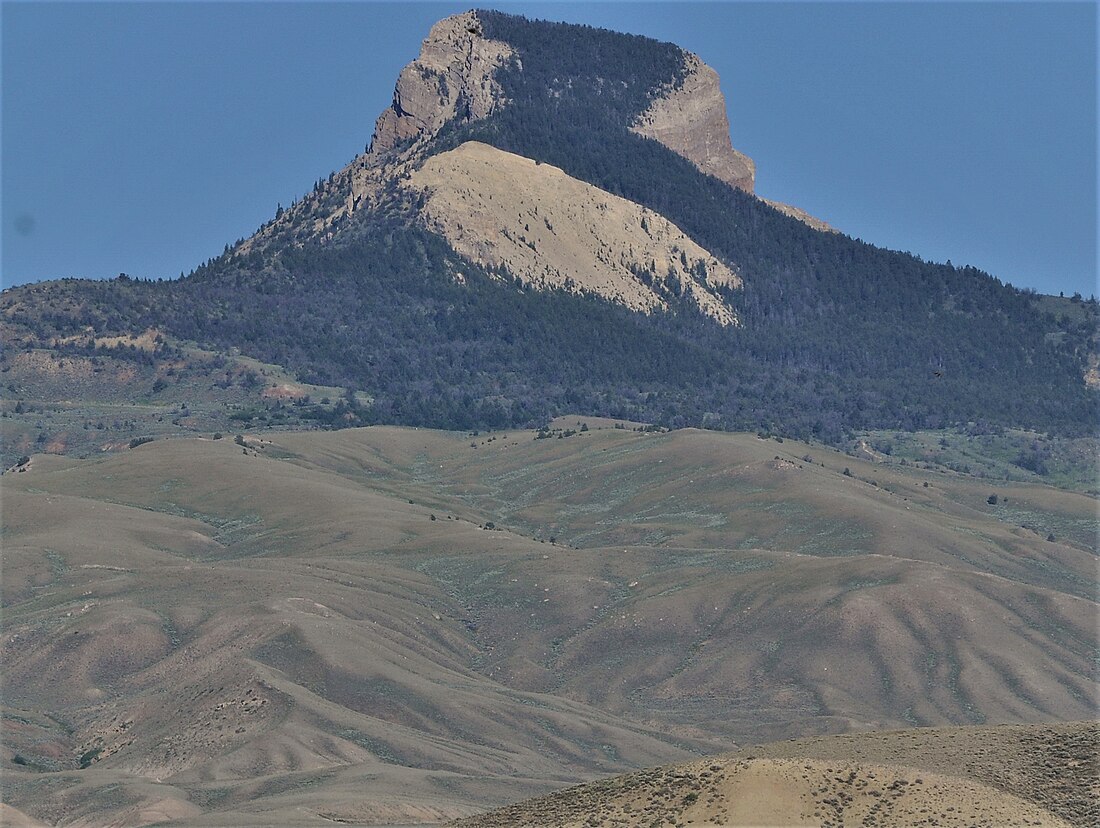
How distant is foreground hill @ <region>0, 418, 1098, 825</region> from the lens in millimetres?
107125

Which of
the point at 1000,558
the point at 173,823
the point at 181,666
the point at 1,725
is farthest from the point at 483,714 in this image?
the point at 1000,558

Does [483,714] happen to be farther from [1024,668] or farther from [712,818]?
[712,818]

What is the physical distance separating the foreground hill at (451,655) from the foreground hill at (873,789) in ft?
75.0

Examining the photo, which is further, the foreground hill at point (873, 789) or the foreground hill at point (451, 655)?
the foreground hill at point (451, 655)

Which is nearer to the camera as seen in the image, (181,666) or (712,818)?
(712,818)

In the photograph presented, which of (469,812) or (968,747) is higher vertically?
(968,747)

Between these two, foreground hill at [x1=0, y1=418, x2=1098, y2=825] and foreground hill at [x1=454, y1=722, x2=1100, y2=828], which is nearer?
foreground hill at [x1=454, y1=722, x2=1100, y2=828]

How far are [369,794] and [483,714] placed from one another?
1281 inches

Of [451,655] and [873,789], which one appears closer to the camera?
[873,789]

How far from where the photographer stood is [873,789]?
6272cm

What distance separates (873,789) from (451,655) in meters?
91.6

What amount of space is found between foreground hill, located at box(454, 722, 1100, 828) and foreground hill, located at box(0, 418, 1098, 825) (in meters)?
22.9

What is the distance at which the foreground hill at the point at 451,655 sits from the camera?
10712 cm

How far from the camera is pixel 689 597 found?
164 m
